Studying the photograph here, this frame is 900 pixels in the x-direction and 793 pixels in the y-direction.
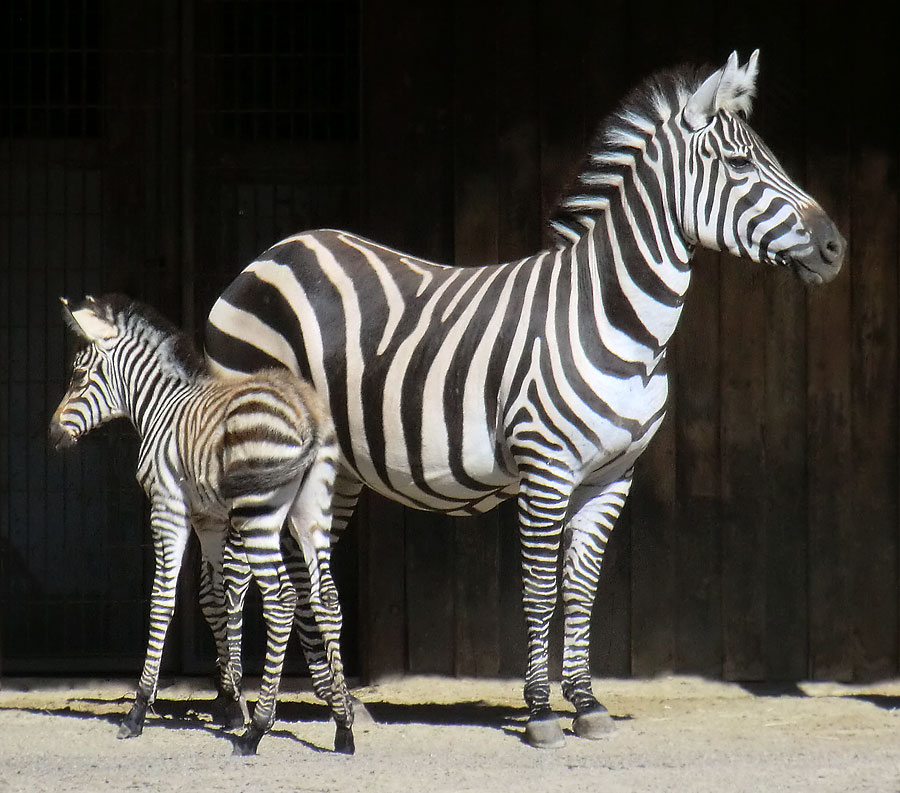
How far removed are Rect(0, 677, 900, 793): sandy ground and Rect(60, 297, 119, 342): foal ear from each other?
159 cm

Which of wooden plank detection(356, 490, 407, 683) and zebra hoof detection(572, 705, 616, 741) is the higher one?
wooden plank detection(356, 490, 407, 683)

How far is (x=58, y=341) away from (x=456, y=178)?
82.0 inches

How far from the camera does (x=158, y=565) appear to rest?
5.47 meters

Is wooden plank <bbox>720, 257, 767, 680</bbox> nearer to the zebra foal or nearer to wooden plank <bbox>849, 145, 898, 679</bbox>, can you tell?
wooden plank <bbox>849, 145, 898, 679</bbox>

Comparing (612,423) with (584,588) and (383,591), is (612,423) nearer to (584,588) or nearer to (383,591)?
(584,588)

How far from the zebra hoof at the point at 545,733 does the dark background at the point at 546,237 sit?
1.27 metres

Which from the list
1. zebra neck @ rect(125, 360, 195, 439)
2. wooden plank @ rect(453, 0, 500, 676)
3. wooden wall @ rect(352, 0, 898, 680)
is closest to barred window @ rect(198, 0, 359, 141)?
wooden wall @ rect(352, 0, 898, 680)

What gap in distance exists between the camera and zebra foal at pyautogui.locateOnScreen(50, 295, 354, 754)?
5.10m

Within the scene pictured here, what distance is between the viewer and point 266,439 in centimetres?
505

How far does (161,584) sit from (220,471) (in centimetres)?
54

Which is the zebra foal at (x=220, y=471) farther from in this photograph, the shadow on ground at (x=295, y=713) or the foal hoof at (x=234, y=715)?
the shadow on ground at (x=295, y=713)

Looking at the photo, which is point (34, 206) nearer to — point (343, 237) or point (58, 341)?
point (58, 341)

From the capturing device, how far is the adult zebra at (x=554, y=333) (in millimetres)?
5270

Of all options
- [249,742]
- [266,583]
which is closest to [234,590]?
[266,583]
